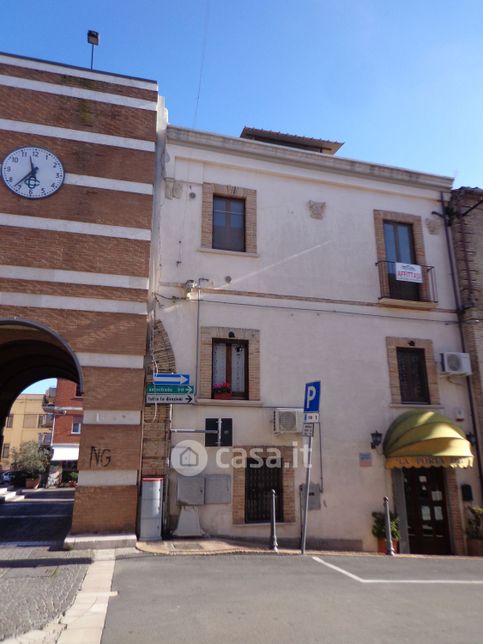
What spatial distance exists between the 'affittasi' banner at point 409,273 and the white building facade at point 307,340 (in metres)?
0.04

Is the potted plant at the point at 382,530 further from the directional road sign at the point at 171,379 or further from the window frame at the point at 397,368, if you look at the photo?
the directional road sign at the point at 171,379

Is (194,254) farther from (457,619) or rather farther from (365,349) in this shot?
(457,619)

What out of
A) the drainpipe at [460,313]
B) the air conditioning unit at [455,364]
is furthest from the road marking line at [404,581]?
the air conditioning unit at [455,364]

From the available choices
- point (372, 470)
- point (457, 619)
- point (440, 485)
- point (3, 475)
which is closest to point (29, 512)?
point (372, 470)

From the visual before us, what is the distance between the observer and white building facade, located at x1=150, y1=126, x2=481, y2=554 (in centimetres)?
1110

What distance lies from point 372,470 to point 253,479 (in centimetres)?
302

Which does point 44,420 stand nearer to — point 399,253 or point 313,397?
point 399,253

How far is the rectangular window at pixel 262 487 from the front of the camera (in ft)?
35.9

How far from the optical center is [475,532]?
11766 mm

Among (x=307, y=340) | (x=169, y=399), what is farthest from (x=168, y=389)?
(x=307, y=340)

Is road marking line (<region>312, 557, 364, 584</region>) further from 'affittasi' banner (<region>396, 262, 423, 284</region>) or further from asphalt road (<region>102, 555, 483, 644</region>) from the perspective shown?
'affittasi' banner (<region>396, 262, 423, 284</region>)

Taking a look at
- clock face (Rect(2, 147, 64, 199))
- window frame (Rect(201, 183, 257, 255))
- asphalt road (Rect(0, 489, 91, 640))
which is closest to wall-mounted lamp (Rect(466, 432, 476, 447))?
window frame (Rect(201, 183, 257, 255))

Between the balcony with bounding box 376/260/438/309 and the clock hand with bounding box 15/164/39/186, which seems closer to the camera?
the clock hand with bounding box 15/164/39/186

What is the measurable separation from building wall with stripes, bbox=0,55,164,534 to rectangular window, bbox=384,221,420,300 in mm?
6783
